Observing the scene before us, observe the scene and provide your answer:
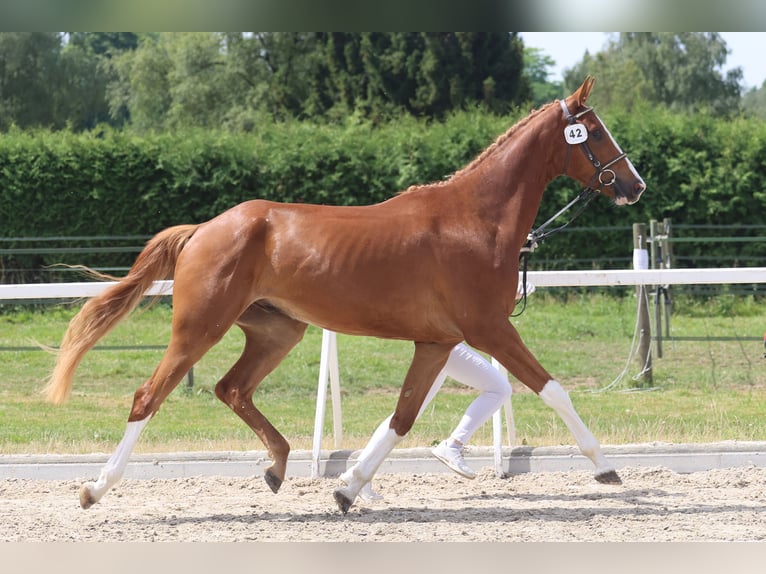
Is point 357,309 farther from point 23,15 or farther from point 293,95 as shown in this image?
point 293,95

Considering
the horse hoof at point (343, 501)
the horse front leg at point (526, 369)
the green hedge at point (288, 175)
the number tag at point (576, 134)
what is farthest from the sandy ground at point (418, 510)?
the green hedge at point (288, 175)

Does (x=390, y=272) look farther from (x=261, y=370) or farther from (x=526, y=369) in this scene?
(x=261, y=370)

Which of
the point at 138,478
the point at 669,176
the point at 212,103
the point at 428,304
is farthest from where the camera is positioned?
the point at 212,103

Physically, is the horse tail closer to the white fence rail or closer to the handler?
the white fence rail

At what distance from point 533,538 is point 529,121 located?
2.25 meters

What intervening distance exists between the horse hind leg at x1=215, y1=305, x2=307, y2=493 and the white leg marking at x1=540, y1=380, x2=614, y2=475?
4.80 feet

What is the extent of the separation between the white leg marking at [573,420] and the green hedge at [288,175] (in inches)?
409

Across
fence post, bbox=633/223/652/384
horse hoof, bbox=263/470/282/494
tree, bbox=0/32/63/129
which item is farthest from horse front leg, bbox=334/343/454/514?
tree, bbox=0/32/63/129

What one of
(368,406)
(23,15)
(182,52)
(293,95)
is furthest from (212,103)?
(23,15)

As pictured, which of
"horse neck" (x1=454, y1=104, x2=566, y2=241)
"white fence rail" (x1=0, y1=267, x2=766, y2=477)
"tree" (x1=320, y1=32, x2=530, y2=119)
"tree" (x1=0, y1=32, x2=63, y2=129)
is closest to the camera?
"horse neck" (x1=454, y1=104, x2=566, y2=241)

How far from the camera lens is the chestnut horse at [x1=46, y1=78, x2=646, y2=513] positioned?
17.2 feet

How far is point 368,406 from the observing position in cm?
970

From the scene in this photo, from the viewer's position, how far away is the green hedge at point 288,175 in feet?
51.5

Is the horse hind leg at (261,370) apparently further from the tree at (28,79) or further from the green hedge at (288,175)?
the tree at (28,79)
